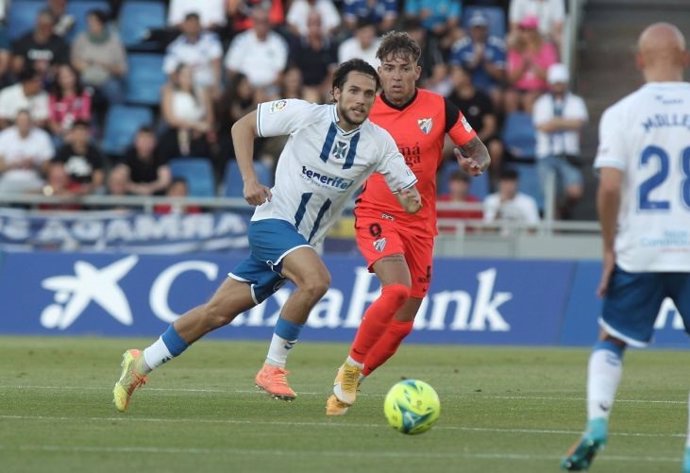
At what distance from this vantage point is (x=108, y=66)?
24859 millimetres

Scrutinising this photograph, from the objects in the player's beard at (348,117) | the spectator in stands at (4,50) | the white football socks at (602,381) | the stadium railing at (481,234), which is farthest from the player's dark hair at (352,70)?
Answer: the spectator in stands at (4,50)

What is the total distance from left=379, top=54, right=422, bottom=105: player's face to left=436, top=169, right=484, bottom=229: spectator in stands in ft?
32.7

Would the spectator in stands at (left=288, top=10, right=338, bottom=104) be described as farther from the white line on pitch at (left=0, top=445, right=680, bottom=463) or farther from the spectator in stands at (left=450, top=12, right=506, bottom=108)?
the white line on pitch at (left=0, top=445, right=680, bottom=463)

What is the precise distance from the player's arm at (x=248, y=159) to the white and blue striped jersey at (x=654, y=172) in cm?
295

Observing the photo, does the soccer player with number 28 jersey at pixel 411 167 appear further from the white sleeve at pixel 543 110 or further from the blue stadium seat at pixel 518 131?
the blue stadium seat at pixel 518 131

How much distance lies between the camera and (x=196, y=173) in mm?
23703

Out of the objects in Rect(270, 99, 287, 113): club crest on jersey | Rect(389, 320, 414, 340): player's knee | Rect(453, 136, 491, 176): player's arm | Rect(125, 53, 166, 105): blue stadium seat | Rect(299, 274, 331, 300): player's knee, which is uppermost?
Rect(270, 99, 287, 113): club crest on jersey

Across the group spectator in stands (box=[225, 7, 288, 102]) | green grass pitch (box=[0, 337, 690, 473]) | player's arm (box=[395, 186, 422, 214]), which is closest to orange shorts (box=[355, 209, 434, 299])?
player's arm (box=[395, 186, 422, 214])

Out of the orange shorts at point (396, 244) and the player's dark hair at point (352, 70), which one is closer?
the player's dark hair at point (352, 70)

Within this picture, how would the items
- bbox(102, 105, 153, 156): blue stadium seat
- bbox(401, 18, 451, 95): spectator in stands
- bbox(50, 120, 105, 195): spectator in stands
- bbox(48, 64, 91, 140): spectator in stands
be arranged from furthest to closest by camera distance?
1. bbox(102, 105, 153, 156): blue stadium seat
2. bbox(401, 18, 451, 95): spectator in stands
3. bbox(48, 64, 91, 140): spectator in stands
4. bbox(50, 120, 105, 195): spectator in stands

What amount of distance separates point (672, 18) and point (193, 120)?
9044mm

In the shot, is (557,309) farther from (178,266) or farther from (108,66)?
(108,66)

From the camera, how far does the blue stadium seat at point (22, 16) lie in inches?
1024

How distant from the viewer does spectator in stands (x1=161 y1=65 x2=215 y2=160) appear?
23.7m
